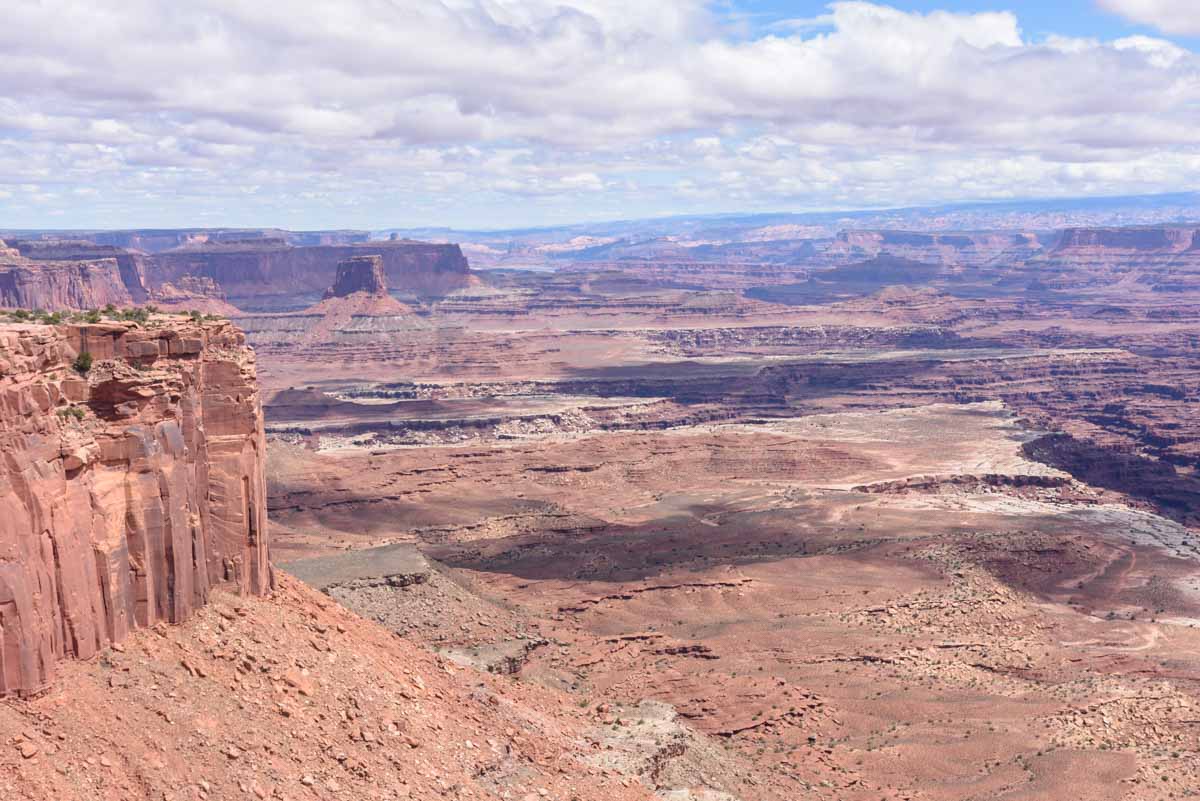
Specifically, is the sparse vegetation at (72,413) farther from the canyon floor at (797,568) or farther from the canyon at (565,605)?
the canyon floor at (797,568)

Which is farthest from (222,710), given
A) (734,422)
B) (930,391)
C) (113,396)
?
(930,391)

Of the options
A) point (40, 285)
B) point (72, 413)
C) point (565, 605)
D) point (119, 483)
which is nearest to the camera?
point (72, 413)

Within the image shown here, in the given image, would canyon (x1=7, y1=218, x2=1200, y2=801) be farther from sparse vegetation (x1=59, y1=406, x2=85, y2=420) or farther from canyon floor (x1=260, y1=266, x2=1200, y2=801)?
canyon floor (x1=260, y1=266, x2=1200, y2=801)

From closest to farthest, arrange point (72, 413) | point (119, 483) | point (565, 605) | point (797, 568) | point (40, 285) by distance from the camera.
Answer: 1. point (72, 413)
2. point (119, 483)
3. point (565, 605)
4. point (797, 568)
5. point (40, 285)

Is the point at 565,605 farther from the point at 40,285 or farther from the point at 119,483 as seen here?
the point at 40,285

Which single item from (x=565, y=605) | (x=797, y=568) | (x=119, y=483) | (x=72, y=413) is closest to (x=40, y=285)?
(x=565, y=605)

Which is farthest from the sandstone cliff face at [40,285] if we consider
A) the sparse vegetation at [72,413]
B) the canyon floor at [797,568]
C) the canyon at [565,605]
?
the sparse vegetation at [72,413]

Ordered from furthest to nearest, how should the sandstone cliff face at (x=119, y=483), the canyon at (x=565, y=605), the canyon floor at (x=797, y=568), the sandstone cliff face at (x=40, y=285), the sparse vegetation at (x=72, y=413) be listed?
the sandstone cliff face at (x=40, y=285) → the canyon floor at (x=797, y=568) → the sparse vegetation at (x=72, y=413) → the canyon at (x=565, y=605) → the sandstone cliff face at (x=119, y=483)
